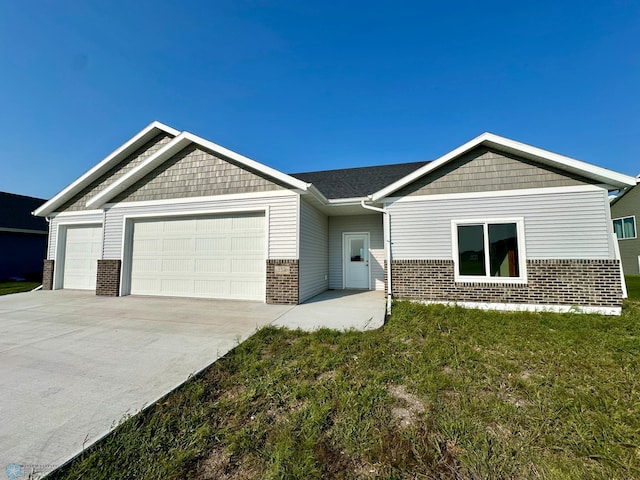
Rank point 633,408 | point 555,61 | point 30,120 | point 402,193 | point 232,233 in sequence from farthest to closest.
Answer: point 30,120
point 555,61
point 232,233
point 402,193
point 633,408

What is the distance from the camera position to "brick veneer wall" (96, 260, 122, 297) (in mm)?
8609

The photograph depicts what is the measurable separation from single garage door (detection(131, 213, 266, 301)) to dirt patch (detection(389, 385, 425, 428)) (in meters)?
5.22

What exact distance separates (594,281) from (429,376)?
18.4 ft

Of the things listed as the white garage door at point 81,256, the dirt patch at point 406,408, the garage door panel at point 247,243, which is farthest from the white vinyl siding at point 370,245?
the white garage door at point 81,256

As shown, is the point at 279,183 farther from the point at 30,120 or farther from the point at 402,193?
the point at 30,120

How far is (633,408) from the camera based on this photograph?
2639mm

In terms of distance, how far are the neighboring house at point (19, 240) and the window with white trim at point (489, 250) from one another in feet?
69.3

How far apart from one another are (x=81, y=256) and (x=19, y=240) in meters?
9.11

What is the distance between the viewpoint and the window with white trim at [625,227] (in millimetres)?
14516

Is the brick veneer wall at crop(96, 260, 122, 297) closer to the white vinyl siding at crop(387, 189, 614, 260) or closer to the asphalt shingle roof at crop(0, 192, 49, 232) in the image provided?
the white vinyl siding at crop(387, 189, 614, 260)

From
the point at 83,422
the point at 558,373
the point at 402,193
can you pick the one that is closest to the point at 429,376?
the point at 558,373

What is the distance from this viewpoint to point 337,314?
612cm

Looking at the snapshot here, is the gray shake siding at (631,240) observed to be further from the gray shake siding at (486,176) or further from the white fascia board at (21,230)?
the white fascia board at (21,230)

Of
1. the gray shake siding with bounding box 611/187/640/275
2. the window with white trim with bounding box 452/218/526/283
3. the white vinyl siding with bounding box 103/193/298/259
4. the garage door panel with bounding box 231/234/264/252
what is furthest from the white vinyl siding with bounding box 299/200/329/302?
the gray shake siding with bounding box 611/187/640/275
